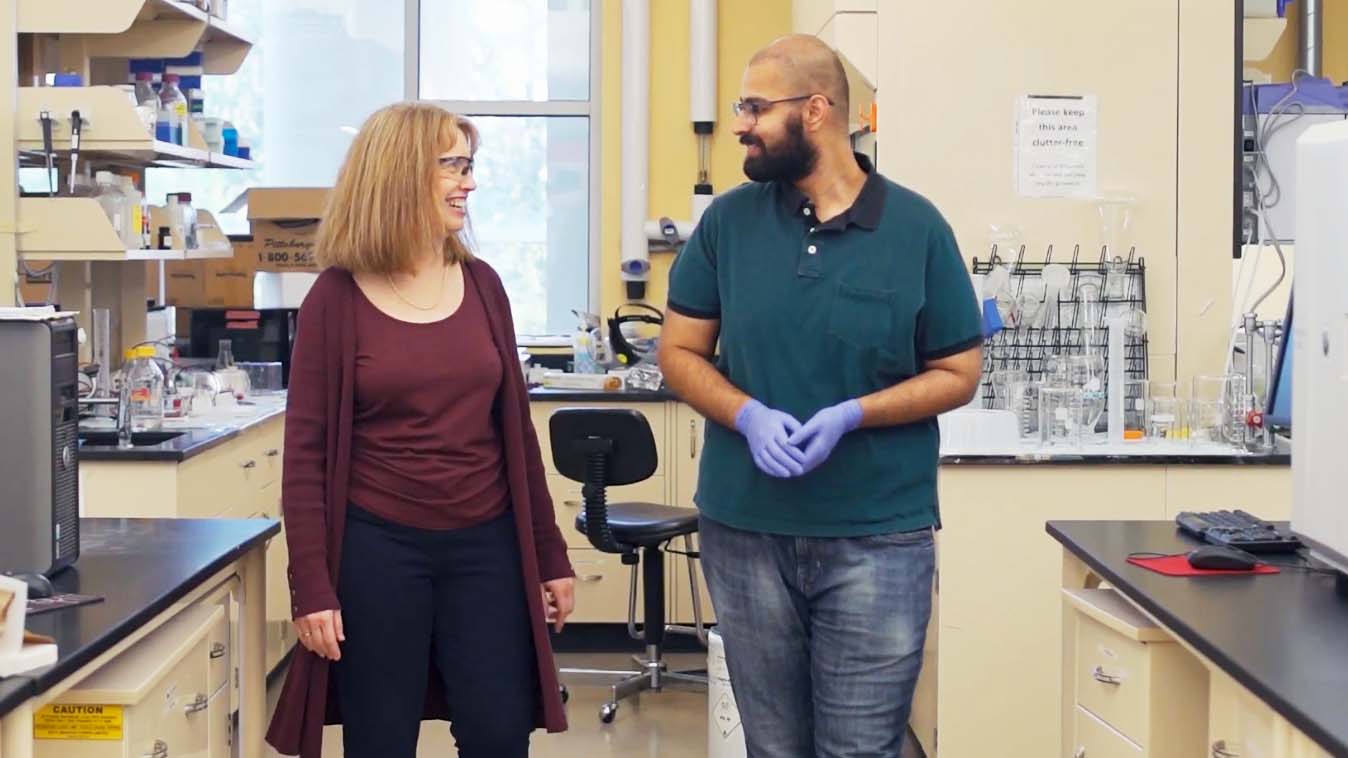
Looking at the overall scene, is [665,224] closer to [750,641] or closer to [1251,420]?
[1251,420]

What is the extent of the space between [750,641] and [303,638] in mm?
638

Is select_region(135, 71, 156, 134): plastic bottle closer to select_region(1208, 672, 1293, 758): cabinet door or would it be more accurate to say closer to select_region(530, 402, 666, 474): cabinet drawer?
select_region(530, 402, 666, 474): cabinet drawer

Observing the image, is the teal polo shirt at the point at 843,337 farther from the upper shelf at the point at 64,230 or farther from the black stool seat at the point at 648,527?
the upper shelf at the point at 64,230

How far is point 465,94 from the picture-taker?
20.1ft

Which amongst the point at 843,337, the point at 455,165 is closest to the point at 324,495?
the point at 455,165

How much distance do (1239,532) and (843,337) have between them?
0.68 metres

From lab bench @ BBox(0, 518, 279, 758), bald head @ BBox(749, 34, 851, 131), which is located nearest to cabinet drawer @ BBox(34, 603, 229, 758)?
lab bench @ BBox(0, 518, 279, 758)

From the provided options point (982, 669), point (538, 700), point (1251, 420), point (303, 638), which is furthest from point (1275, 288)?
point (303, 638)

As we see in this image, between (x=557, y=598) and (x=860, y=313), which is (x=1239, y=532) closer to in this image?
(x=860, y=313)

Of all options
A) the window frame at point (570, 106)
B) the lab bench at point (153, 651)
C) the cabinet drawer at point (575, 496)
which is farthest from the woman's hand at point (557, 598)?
the window frame at point (570, 106)

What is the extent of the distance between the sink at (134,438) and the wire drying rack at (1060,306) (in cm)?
195

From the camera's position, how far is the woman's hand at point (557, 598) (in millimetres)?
2510

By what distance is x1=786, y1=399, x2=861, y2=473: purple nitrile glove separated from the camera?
215 cm

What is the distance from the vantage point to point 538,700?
244 centimetres
